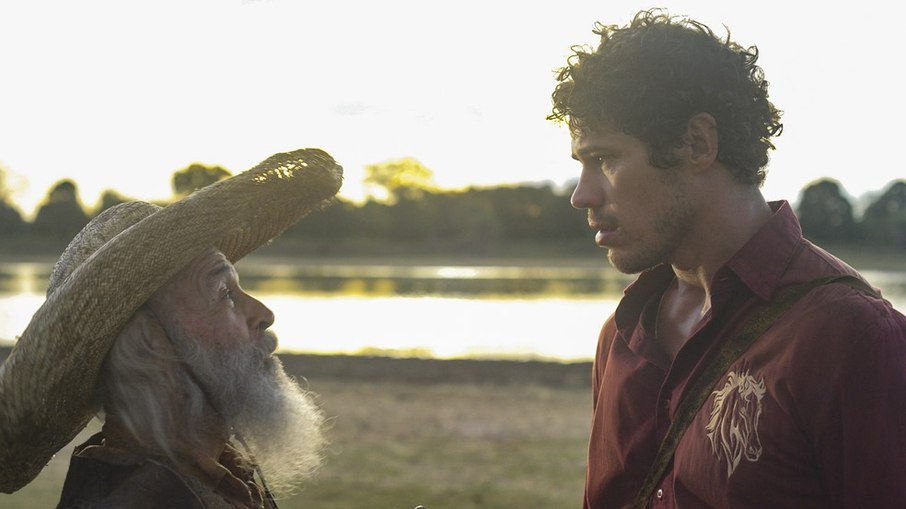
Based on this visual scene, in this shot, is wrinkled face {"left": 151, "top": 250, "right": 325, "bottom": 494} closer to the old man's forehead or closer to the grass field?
the old man's forehead

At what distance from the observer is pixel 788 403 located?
7.30 feet

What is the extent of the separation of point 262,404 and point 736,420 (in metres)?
1.31

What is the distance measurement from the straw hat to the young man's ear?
1229mm

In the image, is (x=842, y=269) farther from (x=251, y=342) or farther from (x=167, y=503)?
(x=167, y=503)

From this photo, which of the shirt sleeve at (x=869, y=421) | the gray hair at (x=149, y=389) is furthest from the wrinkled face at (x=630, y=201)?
the gray hair at (x=149, y=389)

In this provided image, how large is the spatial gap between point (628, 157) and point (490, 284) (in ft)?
176

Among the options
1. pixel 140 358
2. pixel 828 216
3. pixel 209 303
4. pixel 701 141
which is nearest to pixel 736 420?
pixel 701 141

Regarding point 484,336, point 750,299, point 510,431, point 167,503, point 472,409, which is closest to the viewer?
point 167,503

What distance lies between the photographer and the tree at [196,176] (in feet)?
10.3

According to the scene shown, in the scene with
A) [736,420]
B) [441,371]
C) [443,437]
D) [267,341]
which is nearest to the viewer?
[736,420]

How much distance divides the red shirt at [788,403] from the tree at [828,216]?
2527 inches

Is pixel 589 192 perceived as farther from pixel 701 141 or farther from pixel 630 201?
pixel 701 141

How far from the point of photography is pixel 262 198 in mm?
2709

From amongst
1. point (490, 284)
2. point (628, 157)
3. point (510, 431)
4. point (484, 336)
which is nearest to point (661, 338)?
point (628, 157)
